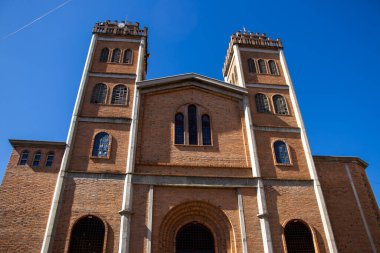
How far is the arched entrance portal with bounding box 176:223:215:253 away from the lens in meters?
13.5

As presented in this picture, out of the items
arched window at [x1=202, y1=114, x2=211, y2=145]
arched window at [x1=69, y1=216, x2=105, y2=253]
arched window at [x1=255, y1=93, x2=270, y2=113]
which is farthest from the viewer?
arched window at [x1=255, y1=93, x2=270, y2=113]

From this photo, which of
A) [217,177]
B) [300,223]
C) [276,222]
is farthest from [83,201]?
[300,223]

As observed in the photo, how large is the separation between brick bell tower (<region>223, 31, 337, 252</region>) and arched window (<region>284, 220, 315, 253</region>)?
1.81ft

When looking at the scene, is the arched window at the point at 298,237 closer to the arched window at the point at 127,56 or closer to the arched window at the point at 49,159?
the arched window at the point at 49,159

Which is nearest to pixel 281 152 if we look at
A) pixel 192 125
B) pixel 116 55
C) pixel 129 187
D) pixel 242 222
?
pixel 242 222

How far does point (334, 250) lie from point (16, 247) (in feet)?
44.8

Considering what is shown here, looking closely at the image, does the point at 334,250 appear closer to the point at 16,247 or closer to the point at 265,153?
the point at 265,153

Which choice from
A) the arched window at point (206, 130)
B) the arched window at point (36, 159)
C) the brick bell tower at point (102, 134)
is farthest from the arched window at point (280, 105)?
the arched window at point (36, 159)

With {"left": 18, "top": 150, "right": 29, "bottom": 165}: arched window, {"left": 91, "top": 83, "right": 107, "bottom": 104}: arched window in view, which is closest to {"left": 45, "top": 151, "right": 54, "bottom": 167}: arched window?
{"left": 18, "top": 150, "right": 29, "bottom": 165}: arched window

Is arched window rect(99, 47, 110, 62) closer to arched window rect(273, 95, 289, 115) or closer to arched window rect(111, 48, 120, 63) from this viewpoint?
arched window rect(111, 48, 120, 63)

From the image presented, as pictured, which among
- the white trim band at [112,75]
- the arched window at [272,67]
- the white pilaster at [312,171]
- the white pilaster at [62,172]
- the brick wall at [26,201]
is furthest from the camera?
the arched window at [272,67]

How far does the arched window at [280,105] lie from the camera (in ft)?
58.9

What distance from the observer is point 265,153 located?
15828 millimetres

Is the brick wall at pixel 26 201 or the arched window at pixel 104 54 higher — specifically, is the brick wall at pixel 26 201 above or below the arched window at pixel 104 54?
below
